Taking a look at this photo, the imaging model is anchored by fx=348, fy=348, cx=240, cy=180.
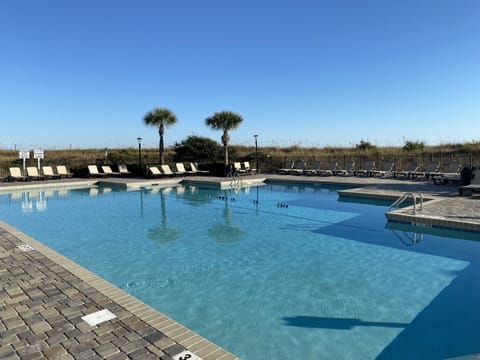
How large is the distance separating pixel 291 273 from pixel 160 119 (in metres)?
16.9

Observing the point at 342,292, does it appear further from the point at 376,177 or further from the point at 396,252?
the point at 376,177

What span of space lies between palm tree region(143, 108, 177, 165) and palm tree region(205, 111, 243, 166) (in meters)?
2.45

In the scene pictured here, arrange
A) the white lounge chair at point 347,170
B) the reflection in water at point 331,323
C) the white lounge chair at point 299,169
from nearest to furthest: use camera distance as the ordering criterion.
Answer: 1. the reflection in water at point 331,323
2. the white lounge chair at point 347,170
3. the white lounge chair at point 299,169

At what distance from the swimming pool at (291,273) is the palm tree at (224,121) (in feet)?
33.3

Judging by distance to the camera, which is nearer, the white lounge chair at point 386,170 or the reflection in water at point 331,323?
the reflection in water at point 331,323

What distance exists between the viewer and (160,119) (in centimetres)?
2022

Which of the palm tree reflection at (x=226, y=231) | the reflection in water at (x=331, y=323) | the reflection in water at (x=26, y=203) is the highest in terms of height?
the reflection in water at (x=26, y=203)

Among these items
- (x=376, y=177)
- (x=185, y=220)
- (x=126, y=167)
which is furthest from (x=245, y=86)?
(x=185, y=220)

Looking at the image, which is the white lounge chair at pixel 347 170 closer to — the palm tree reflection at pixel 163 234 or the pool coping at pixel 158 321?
the palm tree reflection at pixel 163 234

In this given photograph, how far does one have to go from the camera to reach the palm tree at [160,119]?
66.2 ft

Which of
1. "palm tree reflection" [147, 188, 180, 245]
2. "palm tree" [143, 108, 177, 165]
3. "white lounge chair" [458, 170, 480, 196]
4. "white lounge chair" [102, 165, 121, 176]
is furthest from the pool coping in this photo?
"palm tree" [143, 108, 177, 165]

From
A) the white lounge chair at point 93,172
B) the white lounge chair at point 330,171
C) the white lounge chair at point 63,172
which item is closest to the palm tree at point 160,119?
the white lounge chair at point 93,172

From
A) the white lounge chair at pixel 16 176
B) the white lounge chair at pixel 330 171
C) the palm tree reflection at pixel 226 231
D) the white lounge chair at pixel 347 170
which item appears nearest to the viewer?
the palm tree reflection at pixel 226 231

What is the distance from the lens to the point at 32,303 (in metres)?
3.42
